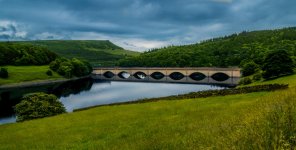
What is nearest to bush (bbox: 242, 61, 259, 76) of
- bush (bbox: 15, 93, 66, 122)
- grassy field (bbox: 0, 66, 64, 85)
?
bush (bbox: 15, 93, 66, 122)

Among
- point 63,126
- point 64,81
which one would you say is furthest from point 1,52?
point 63,126

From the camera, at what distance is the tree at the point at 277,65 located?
9206cm

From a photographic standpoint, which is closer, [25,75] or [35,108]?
[35,108]

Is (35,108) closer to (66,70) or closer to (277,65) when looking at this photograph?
(277,65)

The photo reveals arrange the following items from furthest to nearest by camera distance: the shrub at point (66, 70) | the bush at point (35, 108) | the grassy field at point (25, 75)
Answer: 1. the shrub at point (66, 70)
2. the grassy field at point (25, 75)
3. the bush at point (35, 108)

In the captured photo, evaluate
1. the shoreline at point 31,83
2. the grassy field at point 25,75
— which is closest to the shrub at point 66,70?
the grassy field at point 25,75

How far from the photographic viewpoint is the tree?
92.1m

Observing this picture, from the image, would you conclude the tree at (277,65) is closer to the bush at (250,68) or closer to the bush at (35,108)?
the bush at (250,68)

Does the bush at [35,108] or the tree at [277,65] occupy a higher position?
the tree at [277,65]

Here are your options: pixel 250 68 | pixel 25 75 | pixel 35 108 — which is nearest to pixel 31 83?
pixel 25 75

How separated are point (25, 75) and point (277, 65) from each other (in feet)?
384

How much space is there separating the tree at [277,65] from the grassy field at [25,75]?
10373 cm

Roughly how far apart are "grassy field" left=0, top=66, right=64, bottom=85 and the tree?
Result: 4084 inches

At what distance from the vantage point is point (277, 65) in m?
92.7
